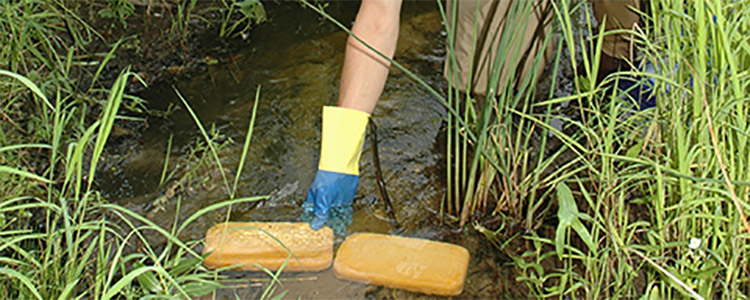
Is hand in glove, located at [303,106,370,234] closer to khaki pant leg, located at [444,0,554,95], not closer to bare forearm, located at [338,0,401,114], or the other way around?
bare forearm, located at [338,0,401,114]

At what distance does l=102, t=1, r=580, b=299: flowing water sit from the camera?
215cm

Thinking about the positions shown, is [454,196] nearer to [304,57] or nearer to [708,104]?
[708,104]

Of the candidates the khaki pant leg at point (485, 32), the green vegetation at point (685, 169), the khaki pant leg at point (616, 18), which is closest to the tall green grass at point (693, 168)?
the green vegetation at point (685, 169)

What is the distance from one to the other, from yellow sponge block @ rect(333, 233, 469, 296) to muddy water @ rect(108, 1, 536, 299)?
0.14 ft

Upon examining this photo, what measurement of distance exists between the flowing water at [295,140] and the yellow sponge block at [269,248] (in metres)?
0.04

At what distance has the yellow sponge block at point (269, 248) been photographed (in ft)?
6.61

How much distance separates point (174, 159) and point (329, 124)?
661 mm

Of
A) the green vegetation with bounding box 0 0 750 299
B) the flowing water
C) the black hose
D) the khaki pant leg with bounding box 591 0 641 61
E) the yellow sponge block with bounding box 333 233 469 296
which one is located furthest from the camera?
the khaki pant leg with bounding box 591 0 641 61

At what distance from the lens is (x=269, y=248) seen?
2.05m

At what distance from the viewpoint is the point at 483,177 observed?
2150mm

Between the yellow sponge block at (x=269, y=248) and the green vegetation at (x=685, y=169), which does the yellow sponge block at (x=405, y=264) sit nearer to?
the yellow sponge block at (x=269, y=248)

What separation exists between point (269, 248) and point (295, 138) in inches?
26.9

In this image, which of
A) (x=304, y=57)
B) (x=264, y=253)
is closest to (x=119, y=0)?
(x=304, y=57)

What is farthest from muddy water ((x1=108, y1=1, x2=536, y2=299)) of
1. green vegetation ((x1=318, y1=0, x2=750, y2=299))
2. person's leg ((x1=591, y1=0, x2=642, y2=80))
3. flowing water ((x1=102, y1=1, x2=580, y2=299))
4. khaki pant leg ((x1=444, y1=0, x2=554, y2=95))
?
person's leg ((x1=591, y1=0, x2=642, y2=80))
